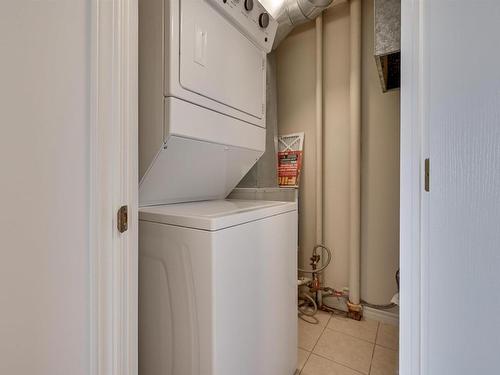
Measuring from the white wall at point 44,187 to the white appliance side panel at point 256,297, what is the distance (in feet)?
1.41

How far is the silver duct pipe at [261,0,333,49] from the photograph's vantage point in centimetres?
179

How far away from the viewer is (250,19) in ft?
4.37

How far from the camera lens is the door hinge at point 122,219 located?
726mm

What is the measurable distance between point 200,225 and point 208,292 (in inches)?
9.6

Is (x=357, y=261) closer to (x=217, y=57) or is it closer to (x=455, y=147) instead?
(x=455, y=147)

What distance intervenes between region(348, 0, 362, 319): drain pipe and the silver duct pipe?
0.32 m

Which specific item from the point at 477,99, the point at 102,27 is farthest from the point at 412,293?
the point at 102,27

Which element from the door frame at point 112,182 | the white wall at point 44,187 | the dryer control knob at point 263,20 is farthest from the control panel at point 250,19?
the white wall at point 44,187

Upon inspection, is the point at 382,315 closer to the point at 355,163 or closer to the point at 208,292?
the point at 355,163

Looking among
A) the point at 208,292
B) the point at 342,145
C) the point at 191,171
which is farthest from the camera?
the point at 342,145

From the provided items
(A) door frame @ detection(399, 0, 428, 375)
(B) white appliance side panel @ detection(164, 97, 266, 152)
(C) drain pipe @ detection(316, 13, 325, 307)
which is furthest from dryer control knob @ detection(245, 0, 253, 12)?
(C) drain pipe @ detection(316, 13, 325, 307)

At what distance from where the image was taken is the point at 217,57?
1158 millimetres

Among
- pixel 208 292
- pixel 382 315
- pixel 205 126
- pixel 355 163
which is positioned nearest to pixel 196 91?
pixel 205 126

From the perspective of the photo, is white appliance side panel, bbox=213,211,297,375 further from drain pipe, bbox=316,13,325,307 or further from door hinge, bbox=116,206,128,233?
drain pipe, bbox=316,13,325,307
